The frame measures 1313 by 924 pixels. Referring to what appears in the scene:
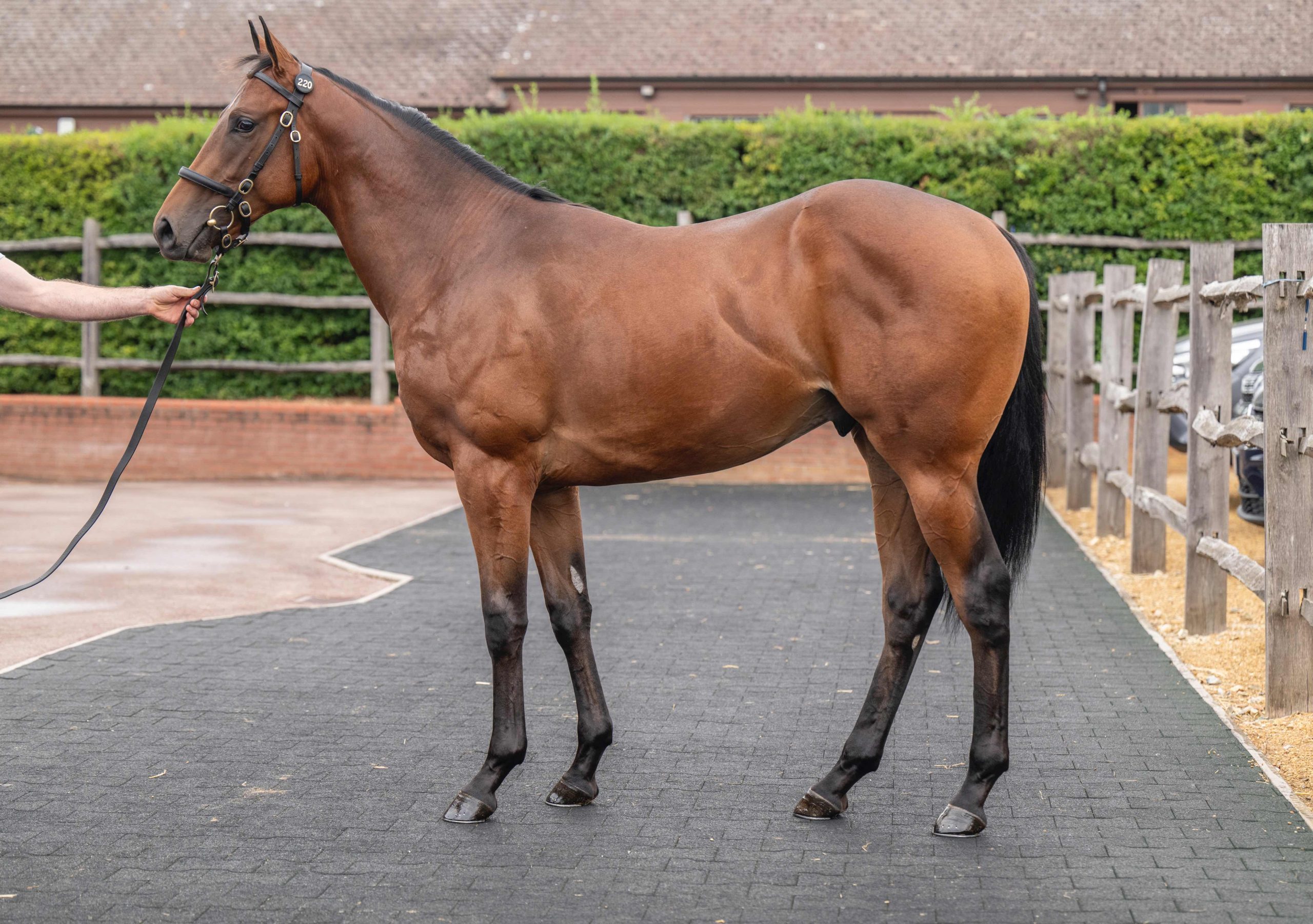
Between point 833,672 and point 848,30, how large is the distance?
18227 millimetres

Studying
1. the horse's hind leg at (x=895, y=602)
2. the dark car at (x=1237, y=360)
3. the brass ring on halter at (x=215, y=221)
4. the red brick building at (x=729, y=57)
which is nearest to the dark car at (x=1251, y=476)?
the dark car at (x=1237, y=360)

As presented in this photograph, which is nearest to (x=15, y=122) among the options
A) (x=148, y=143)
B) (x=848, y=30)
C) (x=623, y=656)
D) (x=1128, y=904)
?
(x=148, y=143)

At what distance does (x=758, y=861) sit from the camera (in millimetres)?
3543

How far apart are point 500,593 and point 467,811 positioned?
647 mm

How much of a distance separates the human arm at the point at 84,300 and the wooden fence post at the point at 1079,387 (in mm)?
8471

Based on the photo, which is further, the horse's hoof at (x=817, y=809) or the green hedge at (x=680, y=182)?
the green hedge at (x=680, y=182)

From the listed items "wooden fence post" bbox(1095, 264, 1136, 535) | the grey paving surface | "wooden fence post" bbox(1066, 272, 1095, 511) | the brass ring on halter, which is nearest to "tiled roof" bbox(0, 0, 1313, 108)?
"wooden fence post" bbox(1066, 272, 1095, 511)

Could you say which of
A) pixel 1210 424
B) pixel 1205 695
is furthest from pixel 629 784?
pixel 1210 424

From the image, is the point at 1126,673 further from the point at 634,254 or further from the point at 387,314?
the point at 387,314

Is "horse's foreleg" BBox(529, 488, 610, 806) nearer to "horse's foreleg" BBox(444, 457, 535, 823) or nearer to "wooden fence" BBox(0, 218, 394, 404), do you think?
"horse's foreleg" BBox(444, 457, 535, 823)

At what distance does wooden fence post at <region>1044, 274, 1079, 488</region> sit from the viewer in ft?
40.4

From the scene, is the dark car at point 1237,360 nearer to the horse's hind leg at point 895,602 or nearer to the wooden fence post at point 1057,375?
the wooden fence post at point 1057,375

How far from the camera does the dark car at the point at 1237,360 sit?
9.67m

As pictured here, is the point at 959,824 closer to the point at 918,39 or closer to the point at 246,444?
the point at 246,444
